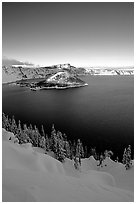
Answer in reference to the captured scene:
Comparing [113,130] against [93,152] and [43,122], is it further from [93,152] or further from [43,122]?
[43,122]

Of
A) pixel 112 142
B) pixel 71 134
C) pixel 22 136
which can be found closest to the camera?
pixel 22 136

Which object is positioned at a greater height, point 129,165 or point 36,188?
point 36,188

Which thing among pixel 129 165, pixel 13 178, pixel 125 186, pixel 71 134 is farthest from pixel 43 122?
pixel 13 178

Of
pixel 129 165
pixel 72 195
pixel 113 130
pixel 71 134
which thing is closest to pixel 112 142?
pixel 113 130

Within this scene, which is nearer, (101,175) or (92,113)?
(101,175)

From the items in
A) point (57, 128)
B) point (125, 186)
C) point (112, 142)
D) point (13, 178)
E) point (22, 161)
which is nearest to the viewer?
point (13, 178)

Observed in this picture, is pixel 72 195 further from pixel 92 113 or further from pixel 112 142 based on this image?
pixel 92 113

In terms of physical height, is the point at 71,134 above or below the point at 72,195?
below

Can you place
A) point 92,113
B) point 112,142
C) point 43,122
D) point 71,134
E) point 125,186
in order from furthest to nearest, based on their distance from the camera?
point 92,113 < point 43,122 < point 71,134 < point 112,142 < point 125,186

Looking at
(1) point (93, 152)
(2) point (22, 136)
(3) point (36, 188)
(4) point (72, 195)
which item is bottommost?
(1) point (93, 152)
